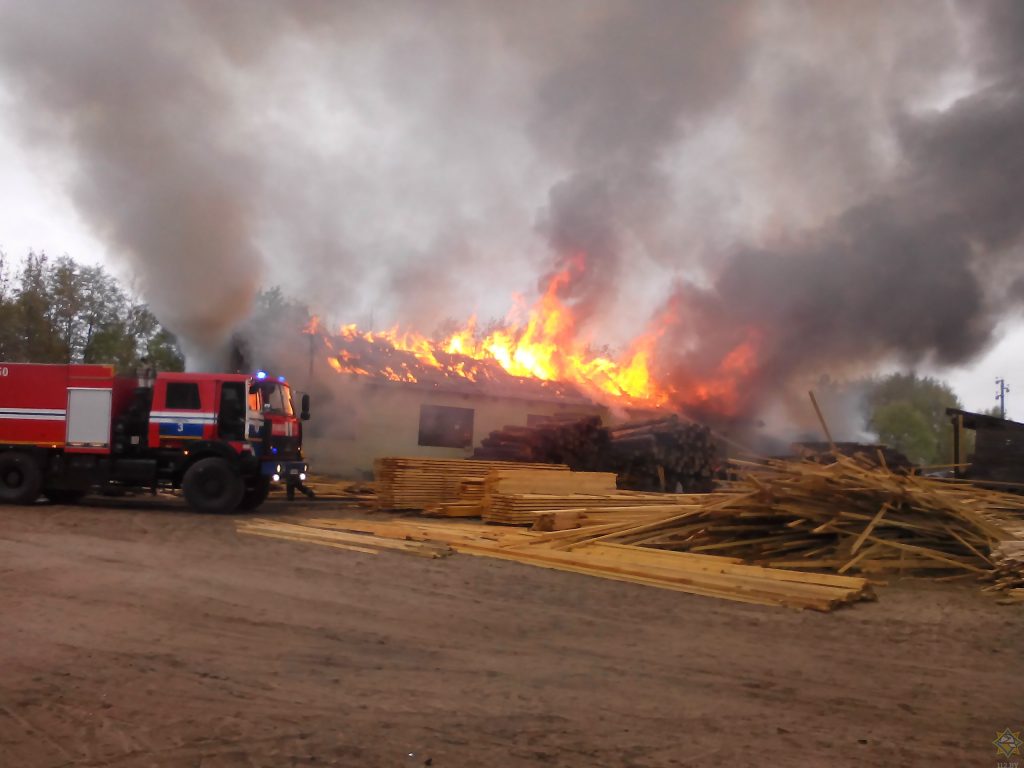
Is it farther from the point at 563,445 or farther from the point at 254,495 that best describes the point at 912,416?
the point at 254,495

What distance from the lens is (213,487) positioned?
15.9 meters

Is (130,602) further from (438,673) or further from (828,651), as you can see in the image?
(828,651)

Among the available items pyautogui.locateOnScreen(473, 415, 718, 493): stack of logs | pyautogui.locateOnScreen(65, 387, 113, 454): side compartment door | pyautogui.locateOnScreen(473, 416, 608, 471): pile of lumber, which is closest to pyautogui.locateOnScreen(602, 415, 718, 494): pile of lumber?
pyautogui.locateOnScreen(473, 415, 718, 493): stack of logs

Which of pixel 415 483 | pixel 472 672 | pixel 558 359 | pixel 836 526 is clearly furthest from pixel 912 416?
pixel 472 672

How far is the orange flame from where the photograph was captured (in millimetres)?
→ 23672

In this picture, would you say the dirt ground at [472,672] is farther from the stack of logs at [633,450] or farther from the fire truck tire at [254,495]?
the stack of logs at [633,450]

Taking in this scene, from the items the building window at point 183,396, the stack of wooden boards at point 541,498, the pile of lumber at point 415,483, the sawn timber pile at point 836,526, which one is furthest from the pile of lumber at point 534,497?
the building window at point 183,396

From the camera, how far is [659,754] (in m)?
4.10

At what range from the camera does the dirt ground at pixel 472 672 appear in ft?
13.5

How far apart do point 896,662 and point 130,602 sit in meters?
6.27

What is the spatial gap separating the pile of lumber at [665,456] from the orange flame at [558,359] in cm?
377

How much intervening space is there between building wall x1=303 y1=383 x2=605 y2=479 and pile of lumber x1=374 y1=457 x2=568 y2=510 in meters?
6.67

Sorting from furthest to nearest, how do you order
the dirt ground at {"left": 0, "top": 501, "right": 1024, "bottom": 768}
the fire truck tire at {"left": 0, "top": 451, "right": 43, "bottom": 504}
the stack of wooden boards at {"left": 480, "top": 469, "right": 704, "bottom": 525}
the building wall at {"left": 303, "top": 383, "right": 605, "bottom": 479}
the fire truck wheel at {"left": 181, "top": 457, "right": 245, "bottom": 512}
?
the building wall at {"left": 303, "top": 383, "right": 605, "bottom": 479}
the fire truck tire at {"left": 0, "top": 451, "right": 43, "bottom": 504}
the fire truck wheel at {"left": 181, "top": 457, "right": 245, "bottom": 512}
the stack of wooden boards at {"left": 480, "top": 469, "right": 704, "bottom": 525}
the dirt ground at {"left": 0, "top": 501, "right": 1024, "bottom": 768}

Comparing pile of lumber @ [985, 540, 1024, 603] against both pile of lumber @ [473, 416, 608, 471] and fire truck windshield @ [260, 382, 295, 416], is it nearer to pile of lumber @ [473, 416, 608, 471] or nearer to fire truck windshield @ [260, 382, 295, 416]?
pile of lumber @ [473, 416, 608, 471]
